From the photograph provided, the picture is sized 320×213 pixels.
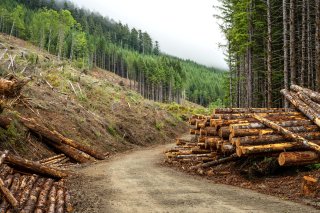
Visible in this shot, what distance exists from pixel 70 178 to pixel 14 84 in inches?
259

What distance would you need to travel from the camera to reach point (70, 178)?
11.5 metres

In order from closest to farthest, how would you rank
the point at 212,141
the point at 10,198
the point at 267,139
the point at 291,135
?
the point at 10,198
the point at 291,135
the point at 267,139
the point at 212,141

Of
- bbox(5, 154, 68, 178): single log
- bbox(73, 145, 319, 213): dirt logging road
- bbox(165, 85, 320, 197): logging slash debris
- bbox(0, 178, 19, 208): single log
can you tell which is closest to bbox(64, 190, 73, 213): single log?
bbox(73, 145, 319, 213): dirt logging road

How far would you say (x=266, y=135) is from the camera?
36.0 ft

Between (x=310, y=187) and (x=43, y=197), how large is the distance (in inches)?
285

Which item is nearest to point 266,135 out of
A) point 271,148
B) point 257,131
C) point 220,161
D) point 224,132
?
point 257,131

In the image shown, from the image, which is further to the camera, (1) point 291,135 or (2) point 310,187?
(1) point 291,135

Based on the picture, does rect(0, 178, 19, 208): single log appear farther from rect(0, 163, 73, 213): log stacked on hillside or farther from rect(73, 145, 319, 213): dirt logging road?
rect(73, 145, 319, 213): dirt logging road

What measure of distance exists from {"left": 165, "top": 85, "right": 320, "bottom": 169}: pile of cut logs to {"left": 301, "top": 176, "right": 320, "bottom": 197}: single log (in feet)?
4.09

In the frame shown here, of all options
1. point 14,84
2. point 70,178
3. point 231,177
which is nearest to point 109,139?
point 14,84

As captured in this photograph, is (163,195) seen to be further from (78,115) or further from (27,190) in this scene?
(78,115)

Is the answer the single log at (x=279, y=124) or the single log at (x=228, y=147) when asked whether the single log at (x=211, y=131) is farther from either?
the single log at (x=279, y=124)

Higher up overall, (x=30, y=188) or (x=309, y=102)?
(x=309, y=102)

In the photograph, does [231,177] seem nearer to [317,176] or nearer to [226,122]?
[226,122]
